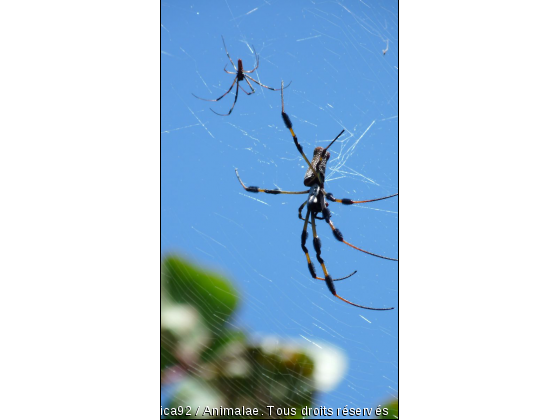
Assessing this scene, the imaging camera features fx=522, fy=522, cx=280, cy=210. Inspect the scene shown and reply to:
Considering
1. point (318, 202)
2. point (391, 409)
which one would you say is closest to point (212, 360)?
point (391, 409)

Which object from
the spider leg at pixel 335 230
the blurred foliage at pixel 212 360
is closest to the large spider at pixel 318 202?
the spider leg at pixel 335 230

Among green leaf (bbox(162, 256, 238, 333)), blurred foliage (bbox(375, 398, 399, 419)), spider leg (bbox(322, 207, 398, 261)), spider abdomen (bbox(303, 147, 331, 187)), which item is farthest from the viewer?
spider leg (bbox(322, 207, 398, 261))

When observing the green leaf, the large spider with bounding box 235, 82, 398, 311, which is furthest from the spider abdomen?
the green leaf

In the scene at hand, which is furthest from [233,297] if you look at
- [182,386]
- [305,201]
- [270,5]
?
[270,5]

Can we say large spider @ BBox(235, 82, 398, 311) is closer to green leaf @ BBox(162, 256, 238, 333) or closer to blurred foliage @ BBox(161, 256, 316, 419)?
blurred foliage @ BBox(161, 256, 316, 419)

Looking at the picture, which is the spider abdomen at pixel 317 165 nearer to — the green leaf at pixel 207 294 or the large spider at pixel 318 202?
the large spider at pixel 318 202

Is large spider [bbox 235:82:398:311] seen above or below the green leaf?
above
